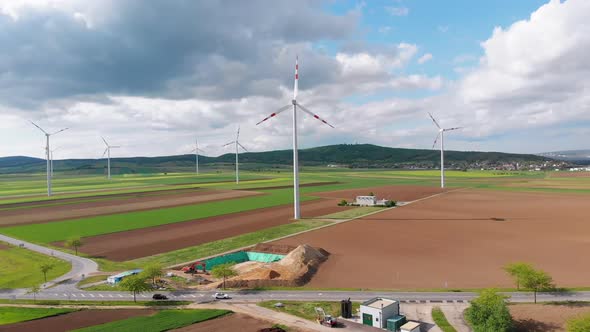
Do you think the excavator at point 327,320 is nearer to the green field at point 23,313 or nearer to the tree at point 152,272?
the tree at point 152,272

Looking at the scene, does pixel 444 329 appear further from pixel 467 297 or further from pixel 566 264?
pixel 566 264

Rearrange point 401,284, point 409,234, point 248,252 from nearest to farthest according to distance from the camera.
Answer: point 401,284 < point 248,252 < point 409,234

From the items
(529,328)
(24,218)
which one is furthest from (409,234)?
(24,218)

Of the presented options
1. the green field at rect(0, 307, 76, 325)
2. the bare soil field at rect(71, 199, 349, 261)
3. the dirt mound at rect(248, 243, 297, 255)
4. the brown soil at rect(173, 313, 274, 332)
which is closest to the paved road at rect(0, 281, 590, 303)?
the green field at rect(0, 307, 76, 325)

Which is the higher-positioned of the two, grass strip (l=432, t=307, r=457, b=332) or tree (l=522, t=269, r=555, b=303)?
tree (l=522, t=269, r=555, b=303)

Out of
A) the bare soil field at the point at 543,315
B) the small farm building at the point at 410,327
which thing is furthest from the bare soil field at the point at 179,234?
the bare soil field at the point at 543,315

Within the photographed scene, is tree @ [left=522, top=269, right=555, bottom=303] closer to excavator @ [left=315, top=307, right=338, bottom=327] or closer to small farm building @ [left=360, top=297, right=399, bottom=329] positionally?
small farm building @ [left=360, top=297, right=399, bottom=329]
